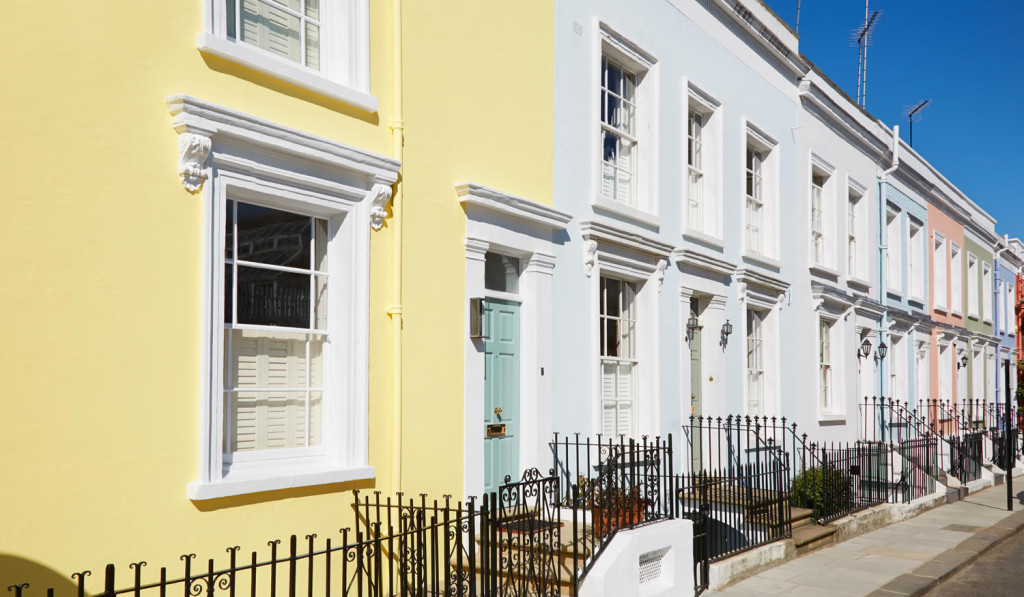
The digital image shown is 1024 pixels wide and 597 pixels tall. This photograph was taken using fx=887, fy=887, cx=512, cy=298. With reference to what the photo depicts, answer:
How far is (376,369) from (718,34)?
837cm

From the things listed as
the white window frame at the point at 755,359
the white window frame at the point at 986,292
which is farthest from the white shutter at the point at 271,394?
the white window frame at the point at 986,292

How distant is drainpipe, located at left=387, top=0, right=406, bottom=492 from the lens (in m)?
7.02

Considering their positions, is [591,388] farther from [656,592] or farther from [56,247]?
[56,247]

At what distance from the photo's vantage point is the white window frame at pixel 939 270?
23.4 meters

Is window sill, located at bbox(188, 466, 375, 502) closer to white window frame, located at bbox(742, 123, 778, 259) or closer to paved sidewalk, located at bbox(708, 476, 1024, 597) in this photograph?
paved sidewalk, located at bbox(708, 476, 1024, 597)

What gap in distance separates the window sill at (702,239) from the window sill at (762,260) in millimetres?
800

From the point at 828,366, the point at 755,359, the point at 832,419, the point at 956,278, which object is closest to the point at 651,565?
the point at 755,359

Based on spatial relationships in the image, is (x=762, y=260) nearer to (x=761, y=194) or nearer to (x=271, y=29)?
(x=761, y=194)

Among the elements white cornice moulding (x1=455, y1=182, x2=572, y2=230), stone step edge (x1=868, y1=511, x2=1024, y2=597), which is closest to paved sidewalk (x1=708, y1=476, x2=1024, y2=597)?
stone step edge (x1=868, y1=511, x2=1024, y2=597)

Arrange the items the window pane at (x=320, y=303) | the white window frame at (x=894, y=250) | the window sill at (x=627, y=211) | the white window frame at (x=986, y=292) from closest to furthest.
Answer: the window pane at (x=320, y=303) < the window sill at (x=627, y=211) < the white window frame at (x=894, y=250) < the white window frame at (x=986, y=292)

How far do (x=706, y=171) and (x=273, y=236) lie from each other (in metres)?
7.59

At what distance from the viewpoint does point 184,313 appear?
221 inches

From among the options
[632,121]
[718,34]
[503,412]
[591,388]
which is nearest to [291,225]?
[503,412]

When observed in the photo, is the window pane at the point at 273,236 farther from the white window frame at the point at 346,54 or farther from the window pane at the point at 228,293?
the white window frame at the point at 346,54
